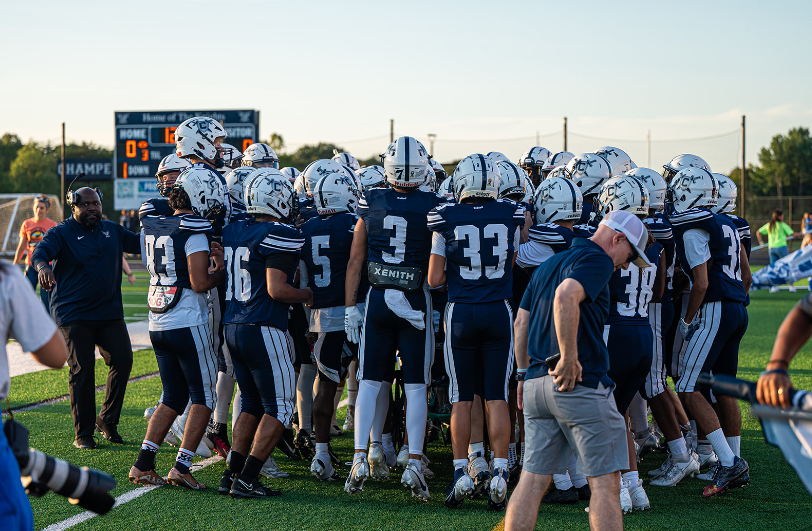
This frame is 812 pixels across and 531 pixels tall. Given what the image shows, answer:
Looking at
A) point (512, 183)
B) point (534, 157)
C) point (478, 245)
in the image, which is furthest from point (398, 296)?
point (534, 157)

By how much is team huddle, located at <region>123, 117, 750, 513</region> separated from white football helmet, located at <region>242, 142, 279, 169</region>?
1871 mm

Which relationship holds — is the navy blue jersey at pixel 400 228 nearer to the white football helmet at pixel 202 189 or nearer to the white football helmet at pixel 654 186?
the white football helmet at pixel 202 189

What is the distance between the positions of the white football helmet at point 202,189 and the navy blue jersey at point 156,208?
1.50 ft

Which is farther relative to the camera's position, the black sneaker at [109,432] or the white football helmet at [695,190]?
the black sneaker at [109,432]

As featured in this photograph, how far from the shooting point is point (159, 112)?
21.8 metres

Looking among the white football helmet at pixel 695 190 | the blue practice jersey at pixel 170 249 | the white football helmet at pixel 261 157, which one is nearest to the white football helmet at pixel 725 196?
the white football helmet at pixel 695 190

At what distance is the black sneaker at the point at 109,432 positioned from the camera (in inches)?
255

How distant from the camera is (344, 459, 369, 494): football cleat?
16.2ft

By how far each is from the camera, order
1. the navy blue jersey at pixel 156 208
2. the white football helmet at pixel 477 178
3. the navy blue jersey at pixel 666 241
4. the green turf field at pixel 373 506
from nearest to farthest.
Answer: the green turf field at pixel 373 506 < the white football helmet at pixel 477 178 < the navy blue jersey at pixel 666 241 < the navy blue jersey at pixel 156 208

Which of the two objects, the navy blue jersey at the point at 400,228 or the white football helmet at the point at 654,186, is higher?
the white football helmet at the point at 654,186

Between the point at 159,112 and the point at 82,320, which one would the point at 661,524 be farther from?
the point at 159,112

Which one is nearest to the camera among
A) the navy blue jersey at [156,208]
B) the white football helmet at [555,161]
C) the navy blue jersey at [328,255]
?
the navy blue jersey at [328,255]

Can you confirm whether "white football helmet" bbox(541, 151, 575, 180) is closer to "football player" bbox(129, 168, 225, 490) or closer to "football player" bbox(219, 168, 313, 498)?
"football player" bbox(219, 168, 313, 498)

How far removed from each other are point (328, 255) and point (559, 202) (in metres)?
1.75
